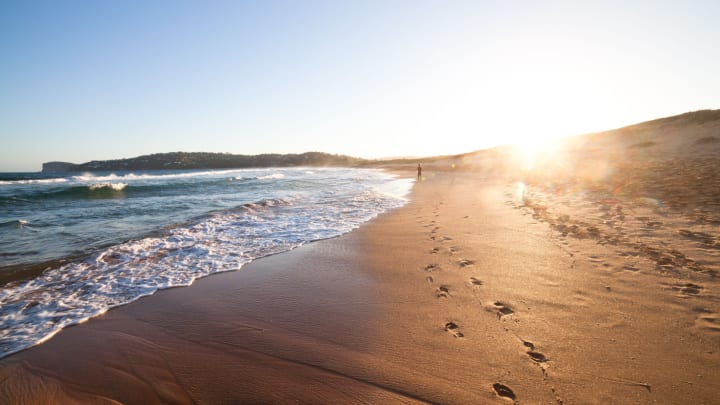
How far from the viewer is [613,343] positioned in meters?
2.93

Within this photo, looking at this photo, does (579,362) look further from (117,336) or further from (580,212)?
(580,212)

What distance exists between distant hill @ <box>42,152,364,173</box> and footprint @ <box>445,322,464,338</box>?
107209mm

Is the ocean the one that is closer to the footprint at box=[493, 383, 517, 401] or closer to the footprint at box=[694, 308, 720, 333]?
the footprint at box=[493, 383, 517, 401]

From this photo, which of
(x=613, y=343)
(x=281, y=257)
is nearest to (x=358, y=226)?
(x=281, y=257)

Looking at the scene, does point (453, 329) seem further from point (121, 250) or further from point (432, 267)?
point (121, 250)

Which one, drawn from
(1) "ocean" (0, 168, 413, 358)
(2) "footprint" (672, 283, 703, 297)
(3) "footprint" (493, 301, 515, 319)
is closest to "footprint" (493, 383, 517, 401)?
(3) "footprint" (493, 301, 515, 319)

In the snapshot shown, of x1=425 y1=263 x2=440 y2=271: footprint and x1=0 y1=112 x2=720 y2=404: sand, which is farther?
x1=425 y1=263 x2=440 y2=271: footprint

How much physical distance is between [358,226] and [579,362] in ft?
23.0

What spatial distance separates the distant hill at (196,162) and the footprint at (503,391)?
108 meters

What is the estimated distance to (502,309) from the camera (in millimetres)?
3740

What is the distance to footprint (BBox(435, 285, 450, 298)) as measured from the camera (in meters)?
4.23

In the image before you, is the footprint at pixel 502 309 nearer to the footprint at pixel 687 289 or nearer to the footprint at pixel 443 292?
the footprint at pixel 443 292

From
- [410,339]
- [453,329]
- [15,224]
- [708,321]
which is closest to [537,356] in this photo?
[453,329]

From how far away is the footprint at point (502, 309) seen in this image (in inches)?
143
